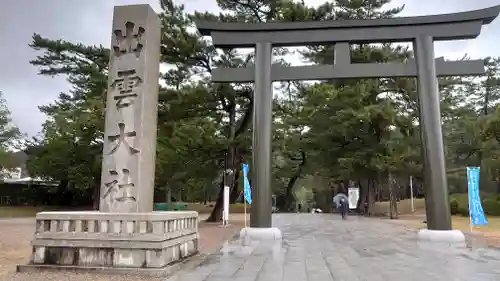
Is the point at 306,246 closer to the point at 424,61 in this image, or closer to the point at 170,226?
the point at 170,226

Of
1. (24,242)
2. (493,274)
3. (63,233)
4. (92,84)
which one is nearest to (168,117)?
(92,84)

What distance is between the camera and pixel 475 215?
45.3ft

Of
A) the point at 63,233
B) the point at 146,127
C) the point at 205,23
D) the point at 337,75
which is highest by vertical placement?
the point at 205,23

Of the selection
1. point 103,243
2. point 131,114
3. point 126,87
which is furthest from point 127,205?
point 126,87

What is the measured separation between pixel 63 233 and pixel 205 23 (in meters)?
6.97

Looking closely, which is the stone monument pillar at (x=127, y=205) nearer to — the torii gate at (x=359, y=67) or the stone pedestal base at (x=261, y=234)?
the stone pedestal base at (x=261, y=234)

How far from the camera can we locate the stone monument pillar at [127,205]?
6.15m

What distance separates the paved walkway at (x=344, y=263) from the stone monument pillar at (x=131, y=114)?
194 centimetres

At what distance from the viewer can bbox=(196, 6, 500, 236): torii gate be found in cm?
1017

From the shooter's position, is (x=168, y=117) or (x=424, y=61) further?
(x=168, y=117)

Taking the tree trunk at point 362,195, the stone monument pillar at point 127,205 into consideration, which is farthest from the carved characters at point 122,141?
the tree trunk at point 362,195

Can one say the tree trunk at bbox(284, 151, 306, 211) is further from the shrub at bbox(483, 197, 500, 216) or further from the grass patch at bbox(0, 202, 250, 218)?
the shrub at bbox(483, 197, 500, 216)

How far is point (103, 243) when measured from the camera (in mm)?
6176

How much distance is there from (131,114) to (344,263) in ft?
15.6
